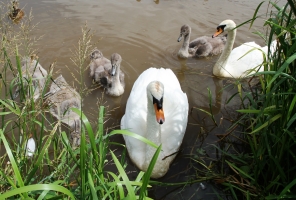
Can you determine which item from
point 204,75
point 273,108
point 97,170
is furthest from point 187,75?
point 97,170

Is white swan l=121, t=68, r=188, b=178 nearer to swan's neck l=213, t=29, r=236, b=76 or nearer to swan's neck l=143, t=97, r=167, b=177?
swan's neck l=143, t=97, r=167, b=177

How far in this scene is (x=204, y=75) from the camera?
5.96 meters

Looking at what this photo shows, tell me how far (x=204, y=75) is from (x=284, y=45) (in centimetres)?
343

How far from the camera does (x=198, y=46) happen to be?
652 cm

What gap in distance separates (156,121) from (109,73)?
2.13 meters

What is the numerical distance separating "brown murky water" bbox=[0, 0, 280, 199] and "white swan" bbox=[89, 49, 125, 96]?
177 mm

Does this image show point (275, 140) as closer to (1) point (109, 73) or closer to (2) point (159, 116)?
(2) point (159, 116)

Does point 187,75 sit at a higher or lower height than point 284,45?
lower

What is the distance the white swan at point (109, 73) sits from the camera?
5029mm

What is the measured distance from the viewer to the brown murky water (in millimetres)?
4824

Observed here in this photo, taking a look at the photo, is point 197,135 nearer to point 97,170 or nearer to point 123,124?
point 123,124

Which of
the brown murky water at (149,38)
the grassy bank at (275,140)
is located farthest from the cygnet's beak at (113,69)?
the grassy bank at (275,140)

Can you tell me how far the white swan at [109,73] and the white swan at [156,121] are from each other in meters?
0.60

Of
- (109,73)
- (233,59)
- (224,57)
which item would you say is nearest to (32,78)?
(109,73)
